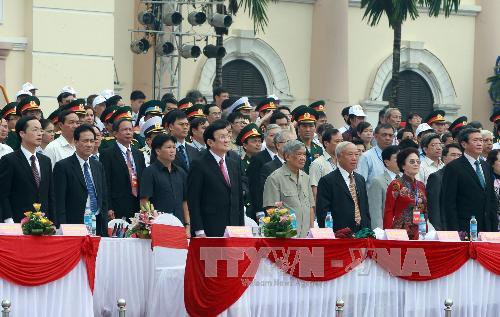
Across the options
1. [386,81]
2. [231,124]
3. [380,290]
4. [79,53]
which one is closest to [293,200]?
[380,290]

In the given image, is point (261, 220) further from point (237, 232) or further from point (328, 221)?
point (328, 221)

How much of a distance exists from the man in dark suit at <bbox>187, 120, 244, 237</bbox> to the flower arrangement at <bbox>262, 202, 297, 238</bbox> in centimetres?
132

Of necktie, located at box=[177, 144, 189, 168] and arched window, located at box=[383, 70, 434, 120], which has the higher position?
arched window, located at box=[383, 70, 434, 120]

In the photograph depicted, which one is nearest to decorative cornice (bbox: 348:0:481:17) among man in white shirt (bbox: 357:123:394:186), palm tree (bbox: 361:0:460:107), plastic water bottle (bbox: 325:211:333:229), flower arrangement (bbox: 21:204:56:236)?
palm tree (bbox: 361:0:460:107)

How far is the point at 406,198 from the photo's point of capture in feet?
59.2

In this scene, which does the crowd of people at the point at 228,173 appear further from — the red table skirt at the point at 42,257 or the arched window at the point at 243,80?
the arched window at the point at 243,80

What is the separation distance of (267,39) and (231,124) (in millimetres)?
12563

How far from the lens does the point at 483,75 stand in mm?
36344

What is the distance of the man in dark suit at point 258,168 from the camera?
18844mm

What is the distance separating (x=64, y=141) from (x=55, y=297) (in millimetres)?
3688

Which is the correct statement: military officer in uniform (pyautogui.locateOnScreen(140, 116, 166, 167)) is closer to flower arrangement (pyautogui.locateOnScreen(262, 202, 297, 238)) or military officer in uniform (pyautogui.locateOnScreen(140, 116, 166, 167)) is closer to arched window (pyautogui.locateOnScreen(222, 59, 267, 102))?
flower arrangement (pyautogui.locateOnScreen(262, 202, 297, 238))

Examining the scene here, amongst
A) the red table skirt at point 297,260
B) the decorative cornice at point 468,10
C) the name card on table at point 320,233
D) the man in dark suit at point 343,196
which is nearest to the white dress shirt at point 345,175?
the man in dark suit at point 343,196

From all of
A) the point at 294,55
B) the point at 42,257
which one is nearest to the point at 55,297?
the point at 42,257

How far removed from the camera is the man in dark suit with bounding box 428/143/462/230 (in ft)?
60.8
